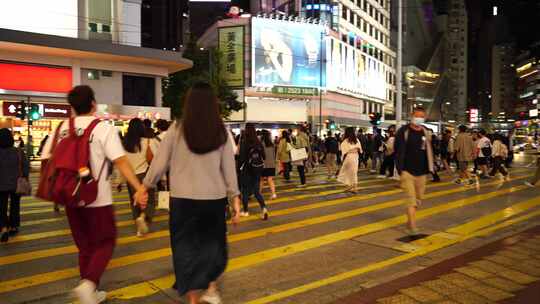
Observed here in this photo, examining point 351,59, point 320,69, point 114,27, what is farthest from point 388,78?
point 114,27

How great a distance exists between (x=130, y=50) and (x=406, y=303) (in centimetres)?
2323

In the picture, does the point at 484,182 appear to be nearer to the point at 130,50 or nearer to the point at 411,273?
the point at 411,273

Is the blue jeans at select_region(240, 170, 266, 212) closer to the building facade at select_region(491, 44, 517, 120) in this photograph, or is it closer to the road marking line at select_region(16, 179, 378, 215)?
the road marking line at select_region(16, 179, 378, 215)

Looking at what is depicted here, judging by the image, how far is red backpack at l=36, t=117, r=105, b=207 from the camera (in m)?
3.66

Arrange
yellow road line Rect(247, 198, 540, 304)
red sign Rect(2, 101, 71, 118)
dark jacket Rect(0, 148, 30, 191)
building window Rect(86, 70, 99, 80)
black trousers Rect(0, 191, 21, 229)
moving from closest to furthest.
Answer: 1. yellow road line Rect(247, 198, 540, 304)
2. dark jacket Rect(0, 148, 30, 191)
3. black trousers Rect(0, 191, 21, 229)
4. red sign Rect(2, 101, 71, 118)
5. building window Rect(86, 70, 99, 80)

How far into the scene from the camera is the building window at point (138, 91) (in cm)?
2702

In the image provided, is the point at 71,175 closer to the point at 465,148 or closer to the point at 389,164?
the point at 465,148

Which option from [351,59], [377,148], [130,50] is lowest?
[377,148]

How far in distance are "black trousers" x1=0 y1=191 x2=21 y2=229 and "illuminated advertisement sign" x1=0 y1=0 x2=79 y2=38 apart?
65.0 ft

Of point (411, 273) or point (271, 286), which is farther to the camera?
point (411, 273)

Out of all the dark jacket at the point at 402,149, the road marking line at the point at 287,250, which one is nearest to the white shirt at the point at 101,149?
the road marking line at the point at 287,250

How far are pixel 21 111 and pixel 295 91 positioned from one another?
30950 millimetres

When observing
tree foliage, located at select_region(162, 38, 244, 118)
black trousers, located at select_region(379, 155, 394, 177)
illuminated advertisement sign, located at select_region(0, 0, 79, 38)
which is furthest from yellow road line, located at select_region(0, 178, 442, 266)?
tree foliage, located at select_region(162, 38, 244, 118)

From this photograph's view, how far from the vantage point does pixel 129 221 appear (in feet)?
28.8
